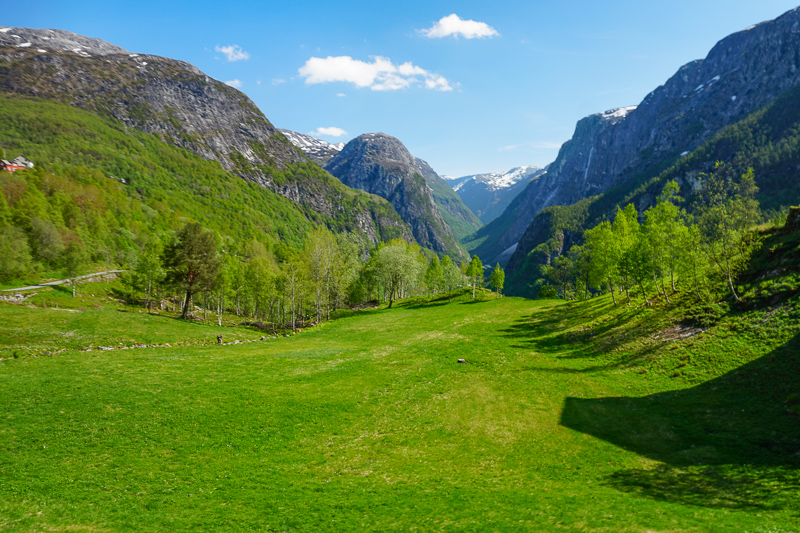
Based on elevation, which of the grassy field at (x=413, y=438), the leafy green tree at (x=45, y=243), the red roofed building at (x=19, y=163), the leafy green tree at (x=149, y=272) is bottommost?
the grassy field at (x=413, y=438)

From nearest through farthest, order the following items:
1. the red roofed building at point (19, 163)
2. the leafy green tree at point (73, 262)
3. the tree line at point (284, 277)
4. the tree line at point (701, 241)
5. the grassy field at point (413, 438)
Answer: the grassy field at point (413, 438) → the tree line at point (701, 241) → the tree line at point (284, 277) → the leafy green tree at point (73, 262) → the red roofed building at point (19, 163)

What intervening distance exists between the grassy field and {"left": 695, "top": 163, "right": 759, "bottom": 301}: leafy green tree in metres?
9.69

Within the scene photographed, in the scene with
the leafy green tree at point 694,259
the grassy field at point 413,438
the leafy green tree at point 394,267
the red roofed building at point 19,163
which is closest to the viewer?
the grassy field at point 413,438

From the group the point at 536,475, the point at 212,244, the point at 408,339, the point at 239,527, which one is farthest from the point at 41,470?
the point at 212,244

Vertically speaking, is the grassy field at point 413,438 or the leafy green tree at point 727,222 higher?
the leafy green tree at point 727,222

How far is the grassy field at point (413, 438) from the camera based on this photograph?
563 inches

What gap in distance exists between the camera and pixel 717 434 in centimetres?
2167

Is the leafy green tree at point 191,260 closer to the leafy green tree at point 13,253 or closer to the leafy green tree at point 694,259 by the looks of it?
the leafy green tree at point 13,253

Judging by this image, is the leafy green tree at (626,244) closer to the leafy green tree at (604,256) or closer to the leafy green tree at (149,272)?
the leafy green tree at (604,256)

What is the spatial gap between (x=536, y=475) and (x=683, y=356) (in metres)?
24.9

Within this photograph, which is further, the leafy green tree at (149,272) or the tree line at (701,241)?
the leafy green tree at (149,272)

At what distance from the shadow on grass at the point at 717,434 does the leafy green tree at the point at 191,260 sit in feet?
228

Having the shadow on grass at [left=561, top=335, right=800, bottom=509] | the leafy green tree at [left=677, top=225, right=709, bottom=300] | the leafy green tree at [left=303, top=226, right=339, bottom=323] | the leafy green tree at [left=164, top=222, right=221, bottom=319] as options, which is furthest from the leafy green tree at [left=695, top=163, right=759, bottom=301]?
the leafy green tree at [left=164, top=222, right=221, bottom=319]

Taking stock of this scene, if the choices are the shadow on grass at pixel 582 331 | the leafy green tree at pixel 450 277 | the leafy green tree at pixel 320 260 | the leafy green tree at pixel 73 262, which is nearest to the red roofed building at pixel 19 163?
the leafy green tree at pixel 73 262
